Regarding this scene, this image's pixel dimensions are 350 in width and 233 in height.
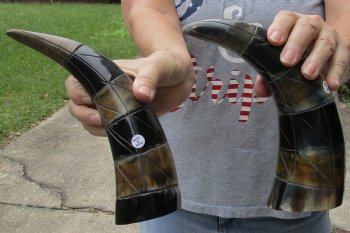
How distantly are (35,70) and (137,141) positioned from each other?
247 inches

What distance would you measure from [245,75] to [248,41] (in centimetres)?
38

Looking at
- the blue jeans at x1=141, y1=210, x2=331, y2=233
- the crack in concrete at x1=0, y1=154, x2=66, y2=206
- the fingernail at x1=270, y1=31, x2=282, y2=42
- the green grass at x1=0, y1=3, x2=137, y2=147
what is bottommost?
the green grass at x1=0, y1=3, x2=137, y2=147

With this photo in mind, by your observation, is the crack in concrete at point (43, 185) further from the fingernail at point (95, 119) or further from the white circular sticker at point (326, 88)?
the white circular sticker at point (326, 88)

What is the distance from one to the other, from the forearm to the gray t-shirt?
6 centimetres

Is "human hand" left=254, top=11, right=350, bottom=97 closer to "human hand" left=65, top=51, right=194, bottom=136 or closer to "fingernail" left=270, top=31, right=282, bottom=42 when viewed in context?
"fingernail" left=270, top=31, right=282, bottom=42

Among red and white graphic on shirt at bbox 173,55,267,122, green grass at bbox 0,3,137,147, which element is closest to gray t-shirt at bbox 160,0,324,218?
red and white graphic on shirt at bbox 173,55,267,122

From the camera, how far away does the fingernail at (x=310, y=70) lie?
79cm

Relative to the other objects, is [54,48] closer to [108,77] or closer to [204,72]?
[108,77]

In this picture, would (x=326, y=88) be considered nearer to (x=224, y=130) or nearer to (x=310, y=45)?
(x=310, y=45)

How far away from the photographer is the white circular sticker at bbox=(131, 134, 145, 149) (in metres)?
0.80

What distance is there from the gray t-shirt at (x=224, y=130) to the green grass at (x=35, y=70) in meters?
3.36

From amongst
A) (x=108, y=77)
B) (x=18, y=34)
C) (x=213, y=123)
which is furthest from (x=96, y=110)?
(x=213, y=123)

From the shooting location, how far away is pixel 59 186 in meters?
3.59

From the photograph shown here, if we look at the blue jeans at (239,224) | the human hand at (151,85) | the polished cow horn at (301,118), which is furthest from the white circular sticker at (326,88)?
the blue jeans at (239,224)
